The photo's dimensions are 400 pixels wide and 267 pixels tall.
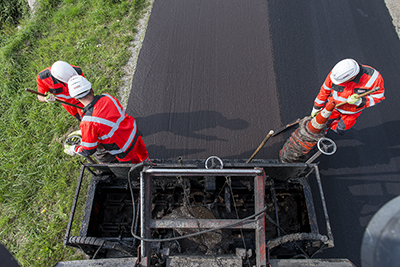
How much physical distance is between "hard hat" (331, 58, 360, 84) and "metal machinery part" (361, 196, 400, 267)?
8.83 feet

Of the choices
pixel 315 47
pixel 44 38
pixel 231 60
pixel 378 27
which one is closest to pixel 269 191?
pixel 231 60

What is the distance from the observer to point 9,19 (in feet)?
24.9

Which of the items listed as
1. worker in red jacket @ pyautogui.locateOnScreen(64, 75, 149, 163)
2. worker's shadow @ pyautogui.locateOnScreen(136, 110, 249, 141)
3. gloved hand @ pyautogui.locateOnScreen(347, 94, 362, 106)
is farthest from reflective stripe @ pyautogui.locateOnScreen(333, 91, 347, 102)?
worker in red jacket @ pyautogui.locateOnScreen(64, 75, 149, 163)

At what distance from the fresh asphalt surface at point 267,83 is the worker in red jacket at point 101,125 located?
1.19 metres

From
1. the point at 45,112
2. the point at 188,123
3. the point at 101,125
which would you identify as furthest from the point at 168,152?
the point at 45,112

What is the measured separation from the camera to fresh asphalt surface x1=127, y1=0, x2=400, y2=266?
14.7 feet

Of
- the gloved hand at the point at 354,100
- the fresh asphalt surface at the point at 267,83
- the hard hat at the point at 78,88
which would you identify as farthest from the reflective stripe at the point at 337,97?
the hard hat at the point at 78,88

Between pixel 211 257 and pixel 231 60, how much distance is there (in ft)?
15.2

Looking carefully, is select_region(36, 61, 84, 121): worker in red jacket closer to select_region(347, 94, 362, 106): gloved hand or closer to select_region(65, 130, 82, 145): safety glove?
select_region(65, 130, 82, 145): safety glove

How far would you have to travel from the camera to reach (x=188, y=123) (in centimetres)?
507

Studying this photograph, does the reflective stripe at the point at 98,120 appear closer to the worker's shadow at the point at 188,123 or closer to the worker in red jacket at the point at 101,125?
the worker in red jacket at the point at 101,125

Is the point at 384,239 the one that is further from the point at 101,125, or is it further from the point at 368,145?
the point at 368,145

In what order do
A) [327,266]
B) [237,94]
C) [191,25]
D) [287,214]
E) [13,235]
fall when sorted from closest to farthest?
[327,266]
[287,214]
[13,235]
[237,94]
[191,25]

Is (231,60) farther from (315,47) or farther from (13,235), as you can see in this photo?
(13,235)
